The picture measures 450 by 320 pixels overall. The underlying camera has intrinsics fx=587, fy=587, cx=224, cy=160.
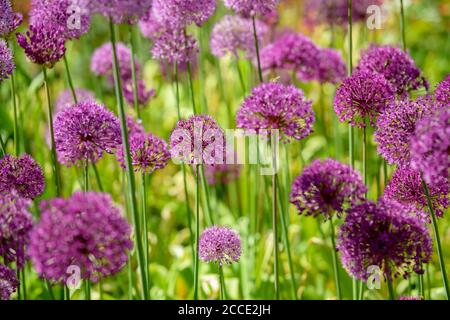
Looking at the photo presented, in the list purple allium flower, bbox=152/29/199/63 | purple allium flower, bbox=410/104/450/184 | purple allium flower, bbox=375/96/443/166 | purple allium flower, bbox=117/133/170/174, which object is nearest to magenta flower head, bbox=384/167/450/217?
purple allium flower, bbox=375/96/443/166

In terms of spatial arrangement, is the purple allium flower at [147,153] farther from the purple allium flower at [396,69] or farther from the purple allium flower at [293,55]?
the purple allium flower at [293,55]

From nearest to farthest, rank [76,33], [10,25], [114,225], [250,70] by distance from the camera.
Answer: [114,225] < [10,25] < [76,33] < [250,70]

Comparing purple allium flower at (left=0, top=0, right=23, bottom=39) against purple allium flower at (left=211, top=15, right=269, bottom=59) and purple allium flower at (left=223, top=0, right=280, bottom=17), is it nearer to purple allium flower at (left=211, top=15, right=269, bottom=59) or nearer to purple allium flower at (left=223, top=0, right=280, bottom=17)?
purple allium flower at (left=223, top=0, right=280, bottom=17)

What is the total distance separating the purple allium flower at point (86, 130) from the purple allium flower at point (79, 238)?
1.22 ft

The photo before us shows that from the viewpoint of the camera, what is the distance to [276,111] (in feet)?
4.46

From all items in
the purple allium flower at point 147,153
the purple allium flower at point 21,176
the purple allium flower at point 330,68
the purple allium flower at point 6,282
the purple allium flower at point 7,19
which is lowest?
the purple allium flower at point 6,282

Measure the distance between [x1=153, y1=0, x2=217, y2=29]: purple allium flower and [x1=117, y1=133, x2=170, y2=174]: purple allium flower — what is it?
0.41 metres

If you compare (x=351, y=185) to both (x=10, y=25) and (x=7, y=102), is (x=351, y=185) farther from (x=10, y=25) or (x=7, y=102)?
(x=7, y=102)

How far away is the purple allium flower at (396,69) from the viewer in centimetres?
166

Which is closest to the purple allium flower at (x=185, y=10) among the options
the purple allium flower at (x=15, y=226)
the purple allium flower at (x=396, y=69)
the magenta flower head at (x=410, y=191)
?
the purple allium flower at (x=396, y=69)
